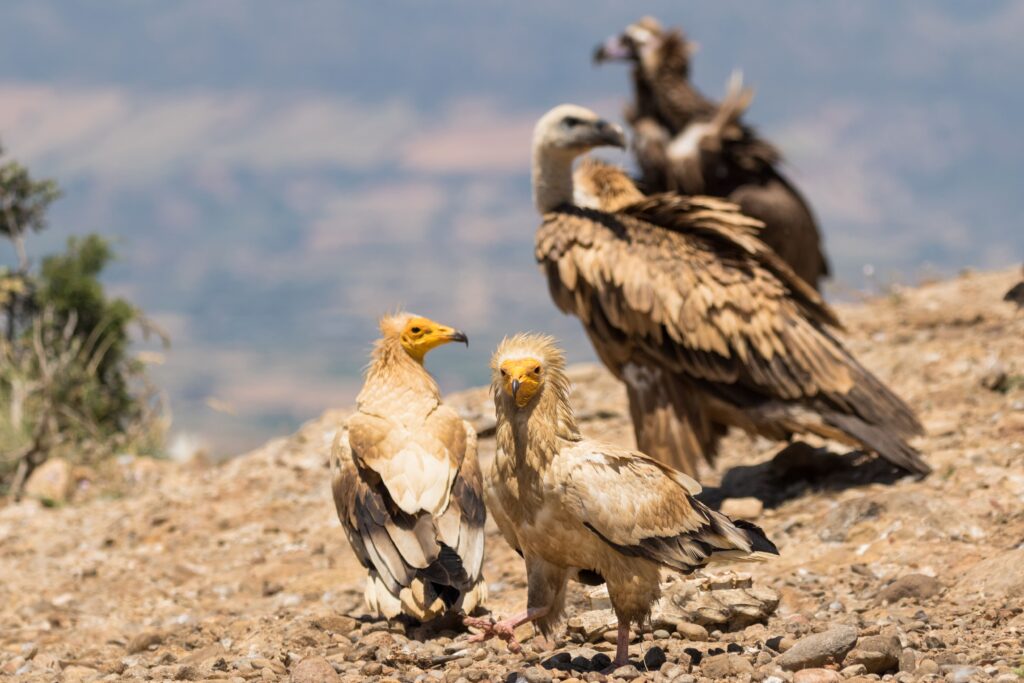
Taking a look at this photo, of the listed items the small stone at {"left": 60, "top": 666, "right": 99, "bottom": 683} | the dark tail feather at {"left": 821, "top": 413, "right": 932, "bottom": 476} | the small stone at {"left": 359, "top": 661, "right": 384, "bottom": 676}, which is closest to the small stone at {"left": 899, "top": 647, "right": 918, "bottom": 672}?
the small stone at {"left": 359, "top": 661, "right": 384, "bottom": 676}

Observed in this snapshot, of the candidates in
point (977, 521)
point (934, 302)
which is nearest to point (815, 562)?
point (977, 521)

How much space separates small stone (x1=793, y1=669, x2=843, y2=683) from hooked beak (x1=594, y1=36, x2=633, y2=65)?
9990mm

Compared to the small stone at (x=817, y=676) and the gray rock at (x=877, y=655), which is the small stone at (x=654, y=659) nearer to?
the small stone at (x=817, y=676)

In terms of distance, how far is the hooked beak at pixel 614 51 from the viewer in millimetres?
13775

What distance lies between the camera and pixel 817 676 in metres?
4.71

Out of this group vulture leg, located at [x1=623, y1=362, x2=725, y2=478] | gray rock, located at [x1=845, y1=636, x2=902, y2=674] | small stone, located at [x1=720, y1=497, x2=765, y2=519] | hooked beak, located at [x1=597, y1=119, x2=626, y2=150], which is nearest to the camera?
gray rock, located at [x1=845, y1=636, x2=902, y2=674]

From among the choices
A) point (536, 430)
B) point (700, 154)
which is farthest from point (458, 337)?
point (700, 154)

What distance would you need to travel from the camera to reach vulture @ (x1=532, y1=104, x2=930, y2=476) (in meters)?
8.23

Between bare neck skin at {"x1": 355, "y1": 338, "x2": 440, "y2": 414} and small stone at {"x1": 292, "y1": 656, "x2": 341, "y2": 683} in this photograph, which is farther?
bare neck skin at {"x1": 355, "y1": 338, "x2": 440, "y2": 414}

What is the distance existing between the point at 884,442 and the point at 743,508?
102cm

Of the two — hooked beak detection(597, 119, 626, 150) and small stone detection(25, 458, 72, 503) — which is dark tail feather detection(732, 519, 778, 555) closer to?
hooked beak detection(597, 119, 626, 150)

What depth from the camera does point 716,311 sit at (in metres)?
8.25

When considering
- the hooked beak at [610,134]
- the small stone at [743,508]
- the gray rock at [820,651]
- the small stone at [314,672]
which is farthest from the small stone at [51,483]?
the gray rock at [820,651]

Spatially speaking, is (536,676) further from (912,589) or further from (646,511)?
(912,589)
